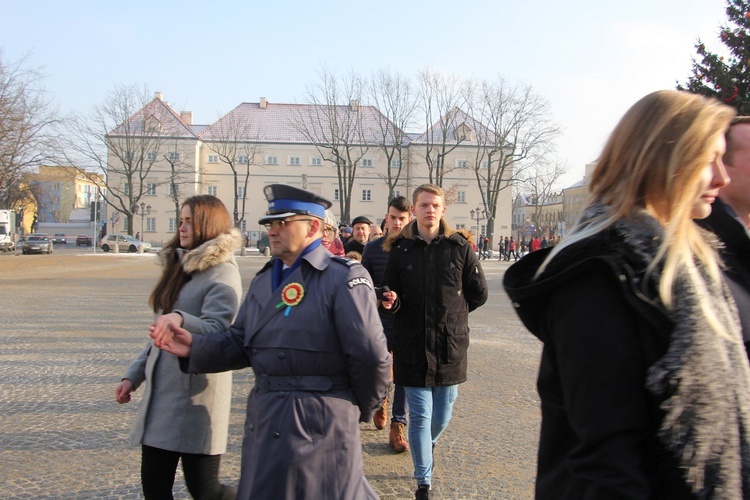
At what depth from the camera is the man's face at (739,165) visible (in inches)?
100

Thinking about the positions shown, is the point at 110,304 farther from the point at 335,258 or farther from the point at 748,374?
the point at 748,374

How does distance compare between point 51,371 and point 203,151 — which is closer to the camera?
point 51,371

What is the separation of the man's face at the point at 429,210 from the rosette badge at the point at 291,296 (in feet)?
7.07

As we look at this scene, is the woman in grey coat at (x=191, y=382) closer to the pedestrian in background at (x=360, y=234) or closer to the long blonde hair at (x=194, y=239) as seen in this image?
the long blonde hair at (x=194, y=239)

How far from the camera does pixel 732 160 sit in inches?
102

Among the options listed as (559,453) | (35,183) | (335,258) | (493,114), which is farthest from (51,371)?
(493,114)

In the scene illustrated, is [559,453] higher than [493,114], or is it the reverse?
[493,114]

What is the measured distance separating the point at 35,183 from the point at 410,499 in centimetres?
4214

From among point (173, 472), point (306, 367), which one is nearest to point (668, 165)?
point (306, 367)

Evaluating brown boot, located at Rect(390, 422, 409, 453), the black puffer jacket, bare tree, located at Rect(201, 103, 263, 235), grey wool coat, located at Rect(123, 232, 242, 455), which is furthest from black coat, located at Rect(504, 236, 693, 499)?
bare tree, located at Rect(201, 103, 263, 235)

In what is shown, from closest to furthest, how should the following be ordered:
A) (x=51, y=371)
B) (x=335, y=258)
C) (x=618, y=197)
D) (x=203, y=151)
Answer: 1. (x=618, y=197)
2. (x=335, y=258)
3. (x=51, y=371)
4. (x=203, y=151)

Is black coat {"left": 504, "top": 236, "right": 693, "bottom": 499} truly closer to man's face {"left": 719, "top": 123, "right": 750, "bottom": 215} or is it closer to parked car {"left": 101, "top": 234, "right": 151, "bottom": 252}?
man's face {"left": 719, "top": 123, "right": 750, "bottom": 215}

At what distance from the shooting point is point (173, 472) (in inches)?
123

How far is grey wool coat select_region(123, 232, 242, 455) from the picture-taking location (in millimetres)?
3033
